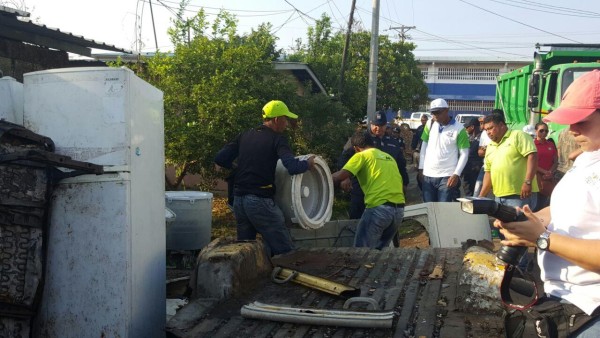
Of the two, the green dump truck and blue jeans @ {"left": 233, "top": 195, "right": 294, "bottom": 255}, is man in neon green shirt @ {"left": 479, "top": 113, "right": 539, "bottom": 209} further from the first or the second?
the green dump truck

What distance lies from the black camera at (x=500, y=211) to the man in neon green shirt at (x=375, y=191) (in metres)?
4.13

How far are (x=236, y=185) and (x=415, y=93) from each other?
3276cm

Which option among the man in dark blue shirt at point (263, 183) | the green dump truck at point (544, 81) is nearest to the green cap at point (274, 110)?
the man in dark blue shirt at point (263, 183)

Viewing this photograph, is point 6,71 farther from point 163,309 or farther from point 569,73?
point 569,73

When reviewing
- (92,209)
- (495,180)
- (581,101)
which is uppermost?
(581,101)

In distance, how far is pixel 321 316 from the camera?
389cm

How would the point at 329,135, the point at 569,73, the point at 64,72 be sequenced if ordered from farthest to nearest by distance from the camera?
1. the point at 329,135
2. the point at 569,73
3. the point at 64,72

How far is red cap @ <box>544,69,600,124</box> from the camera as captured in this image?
8.45 ft

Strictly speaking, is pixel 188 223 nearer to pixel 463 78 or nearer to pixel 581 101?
pixel 581 101

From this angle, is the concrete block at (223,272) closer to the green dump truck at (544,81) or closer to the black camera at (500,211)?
the black camera at (500,211)

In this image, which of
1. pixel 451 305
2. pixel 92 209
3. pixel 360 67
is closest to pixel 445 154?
pixel 451 305

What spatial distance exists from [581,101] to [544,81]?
32.6 ft

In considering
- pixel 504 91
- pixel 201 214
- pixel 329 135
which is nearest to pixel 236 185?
pixel 201 214

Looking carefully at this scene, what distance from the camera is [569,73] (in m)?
11.4
